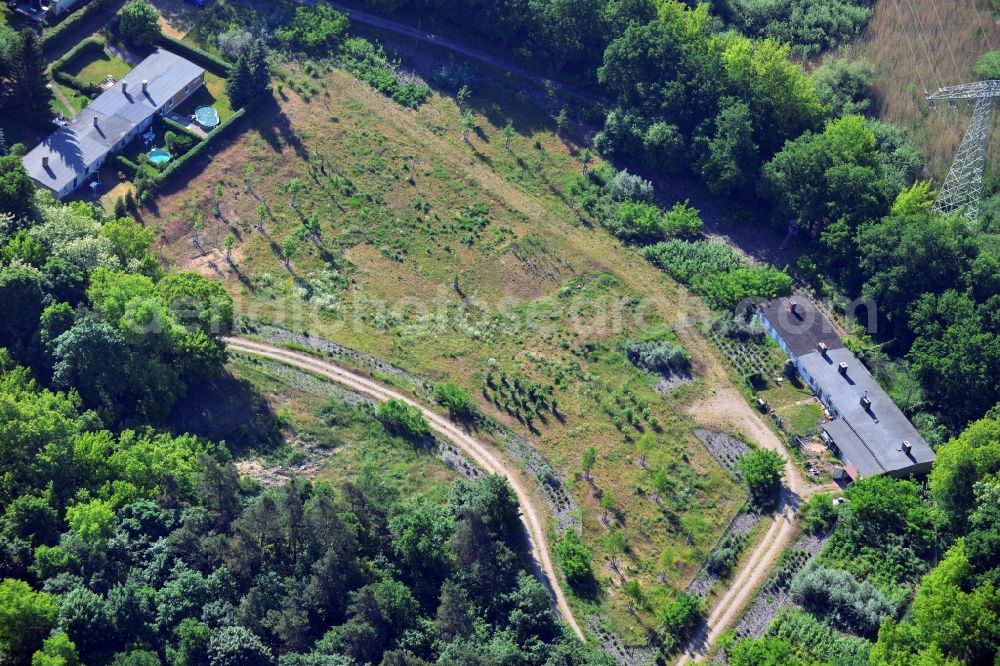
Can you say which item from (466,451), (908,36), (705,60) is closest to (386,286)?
(466,451)

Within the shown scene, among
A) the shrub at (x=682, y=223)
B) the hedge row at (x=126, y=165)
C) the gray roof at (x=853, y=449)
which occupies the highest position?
the shrub at (x=682, y=223)

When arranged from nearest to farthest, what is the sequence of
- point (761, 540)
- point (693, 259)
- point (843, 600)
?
point (843, 600) → point (761, 540) → point (693, 259)

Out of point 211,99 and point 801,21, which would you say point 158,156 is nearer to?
point 211,99

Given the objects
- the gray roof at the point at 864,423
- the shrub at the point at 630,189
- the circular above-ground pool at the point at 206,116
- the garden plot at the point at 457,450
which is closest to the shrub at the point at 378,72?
the circular above-ground pool at the point at 206,116

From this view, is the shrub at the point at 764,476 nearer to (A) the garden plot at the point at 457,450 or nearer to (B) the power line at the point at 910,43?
(A) the garden plot at the point at 457,450

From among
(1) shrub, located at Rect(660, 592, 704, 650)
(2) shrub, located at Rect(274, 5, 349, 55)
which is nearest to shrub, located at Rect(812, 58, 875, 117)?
(2) shrub, located at Rect(274, 5, 349, 55)

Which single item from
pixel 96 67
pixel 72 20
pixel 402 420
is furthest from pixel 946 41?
pixel 72 20
